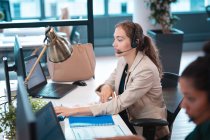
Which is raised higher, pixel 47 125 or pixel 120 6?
pixel 120 6

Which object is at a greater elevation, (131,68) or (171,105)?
(131,68)

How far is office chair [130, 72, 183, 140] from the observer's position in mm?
2301

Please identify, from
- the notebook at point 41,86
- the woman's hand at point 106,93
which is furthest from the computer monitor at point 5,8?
the woman's hand at point 106,93

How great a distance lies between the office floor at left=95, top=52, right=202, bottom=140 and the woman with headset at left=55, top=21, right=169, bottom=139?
107 cm

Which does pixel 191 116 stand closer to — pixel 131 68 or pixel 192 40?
pixel 131 68

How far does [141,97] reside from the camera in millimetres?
2502

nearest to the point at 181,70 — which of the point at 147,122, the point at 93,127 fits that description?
the point at 147,122

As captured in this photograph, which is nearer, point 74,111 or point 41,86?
point 74,111

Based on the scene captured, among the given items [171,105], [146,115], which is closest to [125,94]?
[146,115]

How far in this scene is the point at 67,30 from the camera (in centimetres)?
647

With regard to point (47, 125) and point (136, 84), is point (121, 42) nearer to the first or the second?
point (136, 84)

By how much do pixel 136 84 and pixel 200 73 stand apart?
0.99 meters

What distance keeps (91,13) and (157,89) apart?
49.9 inches

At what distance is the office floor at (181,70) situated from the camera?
12.9ft
